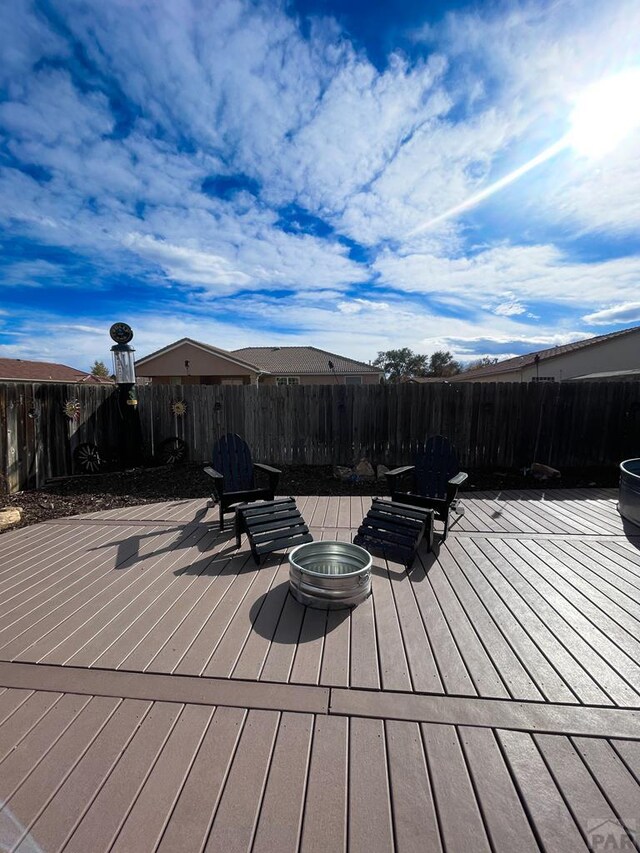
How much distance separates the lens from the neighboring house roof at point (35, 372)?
18.4m

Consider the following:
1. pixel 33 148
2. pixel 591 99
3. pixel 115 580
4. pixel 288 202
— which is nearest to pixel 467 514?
pixel 115 580

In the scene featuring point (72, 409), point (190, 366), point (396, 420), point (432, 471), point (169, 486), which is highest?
point (190, 366)

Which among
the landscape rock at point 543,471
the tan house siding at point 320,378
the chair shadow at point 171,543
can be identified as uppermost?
Answer: the tan house siding at point 320,378

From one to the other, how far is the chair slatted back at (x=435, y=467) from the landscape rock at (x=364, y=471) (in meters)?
1.75

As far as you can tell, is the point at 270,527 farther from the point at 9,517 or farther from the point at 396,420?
the point at 396,420

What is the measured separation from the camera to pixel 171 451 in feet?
20.8

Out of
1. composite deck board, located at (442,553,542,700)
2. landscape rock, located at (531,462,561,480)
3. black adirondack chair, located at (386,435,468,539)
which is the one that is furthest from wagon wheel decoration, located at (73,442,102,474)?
landscape rock, located at (531,462,561,480)

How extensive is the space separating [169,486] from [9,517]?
1.83 meters

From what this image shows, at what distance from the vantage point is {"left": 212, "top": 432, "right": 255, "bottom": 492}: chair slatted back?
4059mm

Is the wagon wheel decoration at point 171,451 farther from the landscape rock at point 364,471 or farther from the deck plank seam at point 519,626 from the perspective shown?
the deck plank seam at point 519,626

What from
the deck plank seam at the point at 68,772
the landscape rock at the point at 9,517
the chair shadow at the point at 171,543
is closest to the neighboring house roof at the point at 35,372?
the landscape rock at the point at 9,517

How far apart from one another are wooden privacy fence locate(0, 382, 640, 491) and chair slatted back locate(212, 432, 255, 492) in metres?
2.34

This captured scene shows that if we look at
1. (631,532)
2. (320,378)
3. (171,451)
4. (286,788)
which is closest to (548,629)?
(286,788)

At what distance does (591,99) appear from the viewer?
3705 mm
